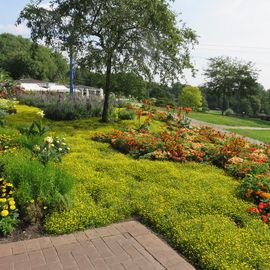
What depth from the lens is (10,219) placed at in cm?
395

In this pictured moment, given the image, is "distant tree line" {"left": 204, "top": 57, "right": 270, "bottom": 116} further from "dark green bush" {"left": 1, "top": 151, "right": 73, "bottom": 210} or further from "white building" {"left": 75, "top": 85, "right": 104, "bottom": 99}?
"dark green bush" {"left": 1, "top": 151, "right": 73, "bottom": 210}

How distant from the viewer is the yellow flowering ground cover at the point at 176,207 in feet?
12.1

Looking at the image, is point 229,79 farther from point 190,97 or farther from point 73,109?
point 73,109

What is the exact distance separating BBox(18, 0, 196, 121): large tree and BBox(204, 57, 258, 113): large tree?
37.3 meters

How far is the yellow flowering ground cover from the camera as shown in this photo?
3.70 metres

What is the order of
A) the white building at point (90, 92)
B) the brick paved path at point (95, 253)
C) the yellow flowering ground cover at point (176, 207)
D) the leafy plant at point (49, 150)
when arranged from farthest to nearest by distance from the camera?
the white building at point (90, 92) → the leafy plant at point (49, 150) → the yellow flowering ground cover at point (176, 207) → the brick paved path at point (95, 253)

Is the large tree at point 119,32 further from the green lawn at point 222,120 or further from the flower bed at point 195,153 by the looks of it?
the green lawn at point 222,120

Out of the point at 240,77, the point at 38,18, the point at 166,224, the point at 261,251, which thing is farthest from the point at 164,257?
the point at 240,77

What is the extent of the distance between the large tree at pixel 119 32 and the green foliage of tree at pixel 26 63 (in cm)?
4205

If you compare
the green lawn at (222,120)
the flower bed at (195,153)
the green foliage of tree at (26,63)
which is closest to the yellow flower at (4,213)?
the flower bed at (195,153)

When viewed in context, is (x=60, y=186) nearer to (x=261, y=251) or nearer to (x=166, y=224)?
(x=166, y=224)

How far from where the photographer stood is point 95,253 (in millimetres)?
3570

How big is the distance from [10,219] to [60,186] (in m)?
0.78

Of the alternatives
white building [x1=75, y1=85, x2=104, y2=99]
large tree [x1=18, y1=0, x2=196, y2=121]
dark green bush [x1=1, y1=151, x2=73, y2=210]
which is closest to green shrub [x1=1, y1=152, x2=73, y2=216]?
dark green bush [x1=1, y1=151, x2=73, y2=210]
